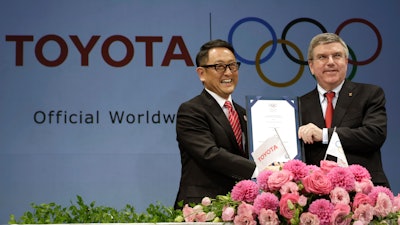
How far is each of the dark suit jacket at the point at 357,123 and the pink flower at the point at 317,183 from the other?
959 millimetres

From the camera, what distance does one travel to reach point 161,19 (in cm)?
513

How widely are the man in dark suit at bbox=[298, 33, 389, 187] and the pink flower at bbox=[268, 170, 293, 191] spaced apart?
3.08ft

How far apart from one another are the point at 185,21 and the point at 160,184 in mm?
1223

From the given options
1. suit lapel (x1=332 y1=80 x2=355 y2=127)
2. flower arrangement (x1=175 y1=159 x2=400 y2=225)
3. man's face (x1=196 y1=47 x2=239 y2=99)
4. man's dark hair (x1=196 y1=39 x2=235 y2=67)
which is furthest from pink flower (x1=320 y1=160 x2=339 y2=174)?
man's dark hair (x1=196 y1=39 x2=235 y2=67)

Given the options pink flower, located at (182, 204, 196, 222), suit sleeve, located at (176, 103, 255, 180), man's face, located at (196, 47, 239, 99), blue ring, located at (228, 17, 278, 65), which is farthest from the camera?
blue ring, located at (228, 17, 278, 65)

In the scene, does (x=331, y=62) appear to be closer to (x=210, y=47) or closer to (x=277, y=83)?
(x=210, y=47)

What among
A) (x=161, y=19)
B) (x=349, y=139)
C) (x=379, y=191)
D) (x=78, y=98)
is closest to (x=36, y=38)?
(x=78, y=98)

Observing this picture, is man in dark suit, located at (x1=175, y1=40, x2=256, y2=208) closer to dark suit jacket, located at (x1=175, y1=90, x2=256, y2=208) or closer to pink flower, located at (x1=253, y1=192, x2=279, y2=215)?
dark suit jacket, located at (x1=175, y1=90, x2=256, y2=208)

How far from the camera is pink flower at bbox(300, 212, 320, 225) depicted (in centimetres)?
227

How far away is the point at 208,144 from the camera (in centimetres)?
339

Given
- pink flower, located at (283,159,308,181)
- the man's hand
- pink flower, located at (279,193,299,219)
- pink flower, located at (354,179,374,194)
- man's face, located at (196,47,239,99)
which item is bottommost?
pink flower, located at (279,193,299,219)

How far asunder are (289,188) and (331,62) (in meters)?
1.34

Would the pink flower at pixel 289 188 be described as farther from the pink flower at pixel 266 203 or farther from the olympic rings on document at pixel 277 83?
the olympic rings on document at pixel 277 83

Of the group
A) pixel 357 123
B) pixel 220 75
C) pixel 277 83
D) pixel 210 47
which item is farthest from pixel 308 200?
pixel 277 83
